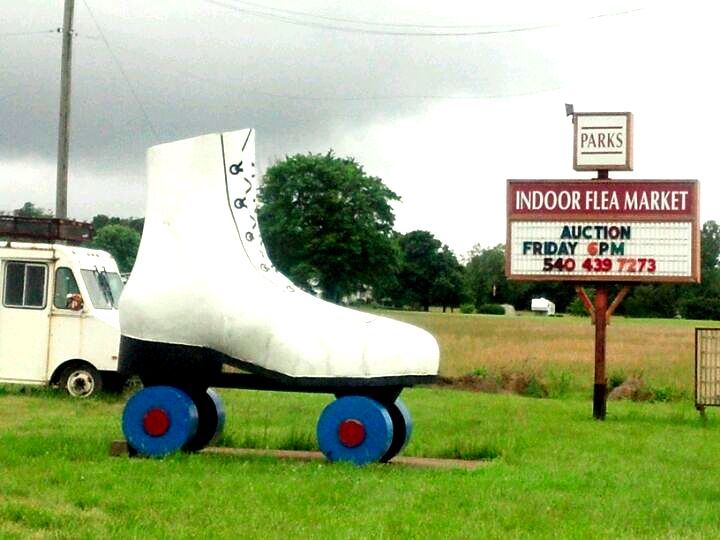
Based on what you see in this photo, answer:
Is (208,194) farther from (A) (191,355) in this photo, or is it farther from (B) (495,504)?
(B) (495,504)

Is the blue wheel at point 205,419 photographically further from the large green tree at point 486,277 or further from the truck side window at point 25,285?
the large green tree at point 486,277

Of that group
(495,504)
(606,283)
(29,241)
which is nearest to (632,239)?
(606,283)

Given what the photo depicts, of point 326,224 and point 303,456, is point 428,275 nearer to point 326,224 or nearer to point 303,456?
point 326,224

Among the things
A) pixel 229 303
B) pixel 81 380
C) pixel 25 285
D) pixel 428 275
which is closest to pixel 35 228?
pixel 25 285

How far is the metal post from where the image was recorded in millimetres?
18531

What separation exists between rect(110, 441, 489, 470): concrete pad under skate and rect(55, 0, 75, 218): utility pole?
1390cm

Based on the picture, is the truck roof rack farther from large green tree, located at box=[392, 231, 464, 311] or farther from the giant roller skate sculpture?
large green tree, located at box=[392, 231, 464, 311]

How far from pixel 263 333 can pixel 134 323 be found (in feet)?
3.79

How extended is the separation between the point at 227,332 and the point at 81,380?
28.5 feet

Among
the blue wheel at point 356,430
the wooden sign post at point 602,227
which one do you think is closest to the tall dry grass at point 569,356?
the wooden sign post at point 602,227

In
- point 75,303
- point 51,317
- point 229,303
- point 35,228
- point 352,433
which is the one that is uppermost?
point 35,228

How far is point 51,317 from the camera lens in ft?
62.7

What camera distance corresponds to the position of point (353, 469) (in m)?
10.5

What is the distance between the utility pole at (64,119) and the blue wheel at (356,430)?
50.0ft
